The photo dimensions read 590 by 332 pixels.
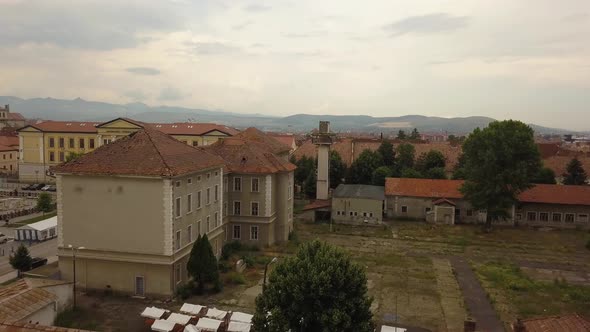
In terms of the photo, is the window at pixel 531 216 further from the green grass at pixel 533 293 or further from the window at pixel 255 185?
the window at pixel 255 185

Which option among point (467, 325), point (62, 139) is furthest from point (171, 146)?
point (62, 139)

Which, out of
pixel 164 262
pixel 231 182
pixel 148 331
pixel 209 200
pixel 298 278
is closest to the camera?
pixel 298 278

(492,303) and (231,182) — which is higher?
(231,182)

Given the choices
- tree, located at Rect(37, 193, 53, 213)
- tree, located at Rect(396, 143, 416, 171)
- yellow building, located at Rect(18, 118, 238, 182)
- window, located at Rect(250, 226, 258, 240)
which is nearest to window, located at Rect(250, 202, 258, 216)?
window, located at Rect(250, 226, 258, 240)

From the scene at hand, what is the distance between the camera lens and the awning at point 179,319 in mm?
22734

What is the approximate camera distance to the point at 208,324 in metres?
22.5

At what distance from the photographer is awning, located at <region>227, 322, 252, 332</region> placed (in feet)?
72.7

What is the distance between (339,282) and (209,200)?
1617 cm

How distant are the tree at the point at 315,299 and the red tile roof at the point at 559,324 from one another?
620 cm

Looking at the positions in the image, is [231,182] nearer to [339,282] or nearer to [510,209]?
[339,282]

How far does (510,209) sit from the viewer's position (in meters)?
50.7

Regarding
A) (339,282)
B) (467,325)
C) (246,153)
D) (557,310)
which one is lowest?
(557,310)

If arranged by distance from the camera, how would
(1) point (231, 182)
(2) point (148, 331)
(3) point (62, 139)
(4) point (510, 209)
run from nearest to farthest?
(2) point (148, 331) → (1) point (231, 182) → (4) point (510, 209) → (3) point (62, 139)

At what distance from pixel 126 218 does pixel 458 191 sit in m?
37.6
